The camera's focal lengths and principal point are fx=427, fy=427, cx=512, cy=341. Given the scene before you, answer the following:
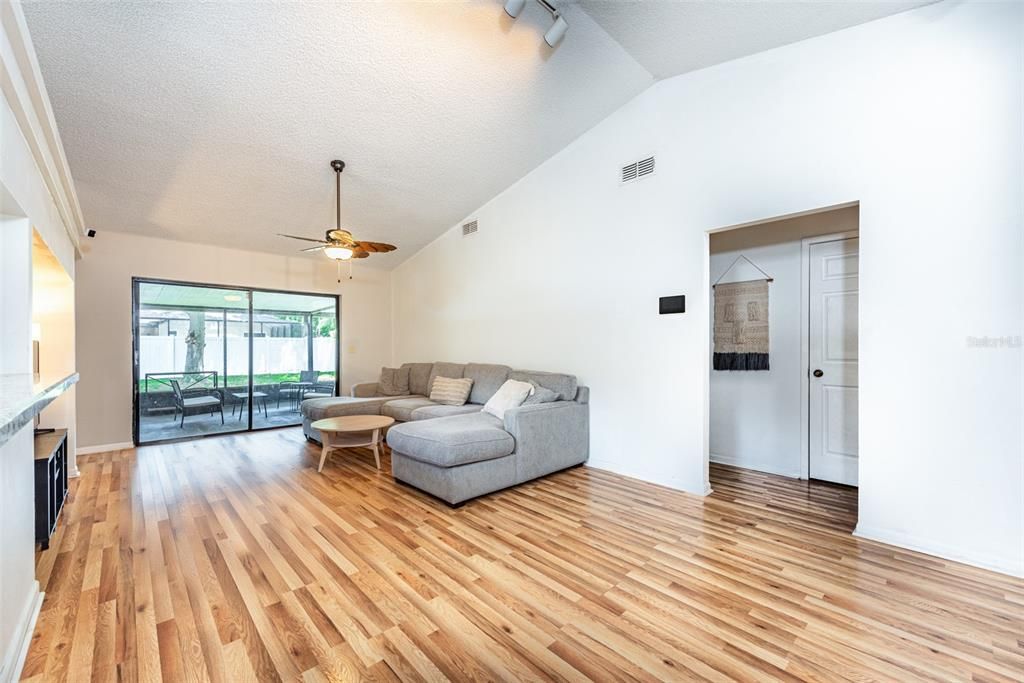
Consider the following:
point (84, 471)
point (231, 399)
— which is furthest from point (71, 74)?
point (231, 399)

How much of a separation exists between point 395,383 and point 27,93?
183 inches

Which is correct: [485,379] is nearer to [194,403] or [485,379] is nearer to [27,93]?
[194,403]

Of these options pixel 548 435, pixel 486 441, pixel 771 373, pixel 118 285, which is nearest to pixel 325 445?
pixel 486 441

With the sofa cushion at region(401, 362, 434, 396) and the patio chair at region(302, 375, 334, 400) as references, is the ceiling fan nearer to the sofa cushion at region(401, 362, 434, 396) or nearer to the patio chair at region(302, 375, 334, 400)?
the sofa cushion at region(401, 362, 434, 396)

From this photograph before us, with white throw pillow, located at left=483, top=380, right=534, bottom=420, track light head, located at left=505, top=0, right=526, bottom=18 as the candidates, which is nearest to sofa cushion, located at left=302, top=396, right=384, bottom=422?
white throw pillow, located at left=483, top=380, right=534, bottom=420

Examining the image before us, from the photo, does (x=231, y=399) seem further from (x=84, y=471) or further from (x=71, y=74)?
(x=71, y=74)

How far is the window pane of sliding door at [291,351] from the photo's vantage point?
19.6 feet

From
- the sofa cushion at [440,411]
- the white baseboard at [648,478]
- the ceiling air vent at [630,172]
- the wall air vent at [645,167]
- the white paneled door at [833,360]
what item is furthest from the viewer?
the sofa cushion at [440,411]

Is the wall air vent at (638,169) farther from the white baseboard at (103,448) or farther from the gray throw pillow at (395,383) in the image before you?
the white baseboard at (103,448)

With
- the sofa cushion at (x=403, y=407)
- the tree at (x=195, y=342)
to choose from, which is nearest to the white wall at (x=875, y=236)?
the sofa cushion at (x=403, y=407)

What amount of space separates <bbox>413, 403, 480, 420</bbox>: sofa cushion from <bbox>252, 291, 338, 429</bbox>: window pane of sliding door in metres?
2.58

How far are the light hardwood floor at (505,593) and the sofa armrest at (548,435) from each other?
1.22 feet

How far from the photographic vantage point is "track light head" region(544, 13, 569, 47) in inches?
105

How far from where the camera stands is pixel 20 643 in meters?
1.65
